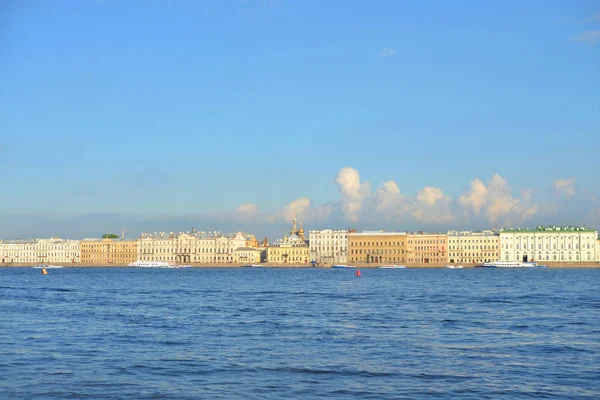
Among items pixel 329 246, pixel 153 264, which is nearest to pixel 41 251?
pixel 153 264

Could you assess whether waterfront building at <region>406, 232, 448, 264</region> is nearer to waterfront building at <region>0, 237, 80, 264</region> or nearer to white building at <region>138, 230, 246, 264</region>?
white building at <region>138, 230, 246, 264</region>

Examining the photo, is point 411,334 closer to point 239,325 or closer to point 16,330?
point 239,325

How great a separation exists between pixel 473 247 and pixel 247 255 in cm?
3465

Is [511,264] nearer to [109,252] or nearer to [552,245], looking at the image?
[552,245]

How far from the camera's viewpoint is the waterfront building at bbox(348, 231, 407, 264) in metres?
119

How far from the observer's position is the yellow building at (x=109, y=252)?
13338 cm

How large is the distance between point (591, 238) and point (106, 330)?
99.3 metres

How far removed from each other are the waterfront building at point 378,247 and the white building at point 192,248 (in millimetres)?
20140

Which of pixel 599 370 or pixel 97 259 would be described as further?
pixel 97 259

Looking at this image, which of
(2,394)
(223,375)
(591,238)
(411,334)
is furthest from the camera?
(591,238)

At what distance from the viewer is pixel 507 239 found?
114 m

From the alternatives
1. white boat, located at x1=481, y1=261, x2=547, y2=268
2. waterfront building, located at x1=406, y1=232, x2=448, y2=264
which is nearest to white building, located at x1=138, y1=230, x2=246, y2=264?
waterfront building, located at x1=406, y1=232, x2=448, y2=264

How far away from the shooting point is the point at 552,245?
367ft

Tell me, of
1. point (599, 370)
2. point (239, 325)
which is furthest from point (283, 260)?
point (599, 370)
